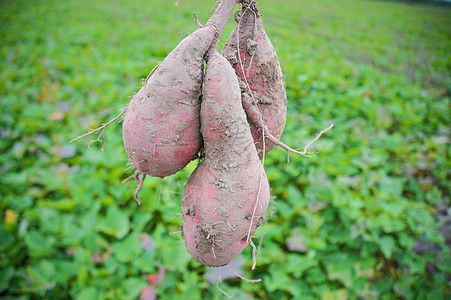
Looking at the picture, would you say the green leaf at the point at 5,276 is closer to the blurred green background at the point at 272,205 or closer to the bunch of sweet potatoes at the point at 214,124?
the blurred green background at the point at 272,205

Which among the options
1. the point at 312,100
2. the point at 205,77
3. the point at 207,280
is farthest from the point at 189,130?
the point at 312,100

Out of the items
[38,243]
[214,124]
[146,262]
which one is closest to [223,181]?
[214,124]

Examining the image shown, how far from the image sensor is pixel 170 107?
820mm

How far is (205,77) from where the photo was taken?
82cm

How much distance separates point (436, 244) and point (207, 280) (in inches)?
81.0

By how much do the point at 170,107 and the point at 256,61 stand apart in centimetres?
37

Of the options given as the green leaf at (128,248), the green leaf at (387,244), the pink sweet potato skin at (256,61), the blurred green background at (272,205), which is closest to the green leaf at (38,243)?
the blurred green background at (272,205)

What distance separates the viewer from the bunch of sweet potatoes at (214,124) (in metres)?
0.82

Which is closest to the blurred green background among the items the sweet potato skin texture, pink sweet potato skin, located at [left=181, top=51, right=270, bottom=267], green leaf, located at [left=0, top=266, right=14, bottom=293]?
green leaf, located at [left=0, top=266, right=14, bottom=293]

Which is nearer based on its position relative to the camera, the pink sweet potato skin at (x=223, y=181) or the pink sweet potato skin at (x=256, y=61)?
the pink sweet potato skin at (x=223, y=181)

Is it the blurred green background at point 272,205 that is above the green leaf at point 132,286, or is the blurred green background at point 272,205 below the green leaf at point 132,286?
above

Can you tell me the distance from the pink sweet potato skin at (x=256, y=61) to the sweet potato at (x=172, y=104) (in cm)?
11

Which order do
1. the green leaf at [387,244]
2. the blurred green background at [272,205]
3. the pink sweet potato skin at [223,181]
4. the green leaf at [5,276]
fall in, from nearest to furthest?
the pink sweet potato skin at [223,181], the green leaf at [5,276], the blurred green background at [272,205], the green leaf at [387,244]

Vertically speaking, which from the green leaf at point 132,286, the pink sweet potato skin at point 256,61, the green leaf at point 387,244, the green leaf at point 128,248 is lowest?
the green leaf at point 132,286
